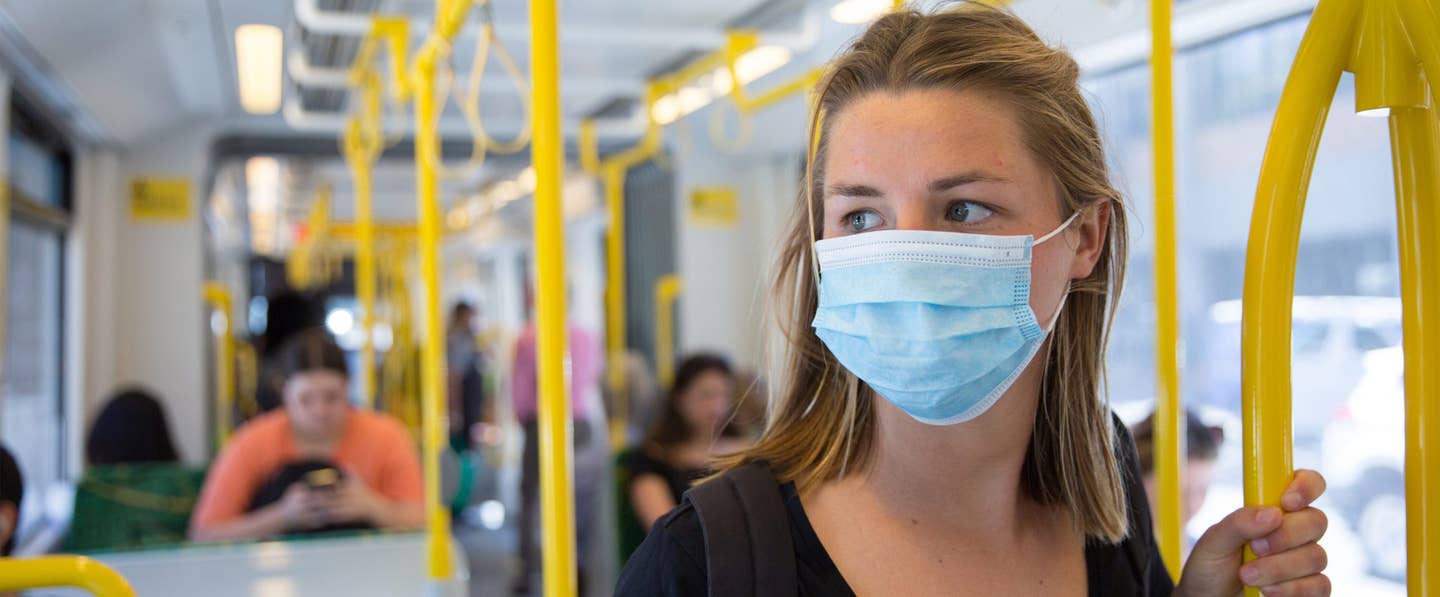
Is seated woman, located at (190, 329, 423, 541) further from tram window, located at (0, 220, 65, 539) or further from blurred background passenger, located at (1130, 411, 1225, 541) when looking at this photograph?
blurred background passenger, located at (1130, 411, 1225, 541)

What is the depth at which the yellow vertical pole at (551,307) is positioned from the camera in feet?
4.17

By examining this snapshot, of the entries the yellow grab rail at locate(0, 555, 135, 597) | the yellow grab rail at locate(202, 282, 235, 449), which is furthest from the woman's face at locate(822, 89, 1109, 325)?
the yellow grab rail at locate(202, 282, 235, 449)

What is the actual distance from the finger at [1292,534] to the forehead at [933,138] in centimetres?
39

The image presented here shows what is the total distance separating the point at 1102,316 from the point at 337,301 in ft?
74.9

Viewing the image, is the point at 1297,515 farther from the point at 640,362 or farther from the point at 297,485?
the point at 640,362

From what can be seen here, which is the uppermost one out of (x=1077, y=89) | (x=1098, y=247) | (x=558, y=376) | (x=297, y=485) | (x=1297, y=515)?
(x=1077, y=89)

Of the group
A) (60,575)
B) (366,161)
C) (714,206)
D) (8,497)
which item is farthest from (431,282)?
(714,206)

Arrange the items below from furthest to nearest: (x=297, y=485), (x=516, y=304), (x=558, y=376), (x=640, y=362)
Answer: (x=516, y=304), (x=640, y=362), (x=297, y=485), (x=558, y=376)

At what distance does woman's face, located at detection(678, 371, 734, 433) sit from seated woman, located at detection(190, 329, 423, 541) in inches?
33.7

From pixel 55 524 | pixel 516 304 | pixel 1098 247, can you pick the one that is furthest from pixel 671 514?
pixel 516 304

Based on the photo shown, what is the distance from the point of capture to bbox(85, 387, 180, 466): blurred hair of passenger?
14.9 feet

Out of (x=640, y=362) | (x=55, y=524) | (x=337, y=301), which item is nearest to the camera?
(x=55, y=524)

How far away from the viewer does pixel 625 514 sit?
341 cm

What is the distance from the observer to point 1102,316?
1217mm
